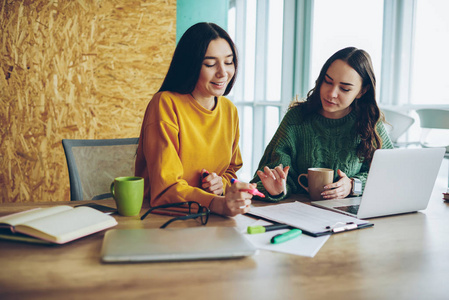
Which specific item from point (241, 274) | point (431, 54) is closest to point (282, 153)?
point (241, 274)

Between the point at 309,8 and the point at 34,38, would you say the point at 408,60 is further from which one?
the point at 34,38

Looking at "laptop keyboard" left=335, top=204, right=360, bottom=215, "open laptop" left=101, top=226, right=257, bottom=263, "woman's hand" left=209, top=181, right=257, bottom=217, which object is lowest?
"laptop keyboard" left=335, top=204, right=360, bottom=215

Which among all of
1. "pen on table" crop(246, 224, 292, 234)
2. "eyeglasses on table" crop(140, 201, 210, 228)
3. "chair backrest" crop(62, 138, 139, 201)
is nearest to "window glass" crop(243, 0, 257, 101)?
"chair backrest" crop(62, 138, 139, 201)

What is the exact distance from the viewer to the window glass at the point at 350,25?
3.73 metres

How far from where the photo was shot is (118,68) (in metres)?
2.89

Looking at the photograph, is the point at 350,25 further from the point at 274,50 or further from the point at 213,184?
the point at 213,184

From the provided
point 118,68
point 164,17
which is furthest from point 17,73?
point 164,17

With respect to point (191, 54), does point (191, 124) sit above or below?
below

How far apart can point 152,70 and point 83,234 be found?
230 centimetres

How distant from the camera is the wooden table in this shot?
619mm

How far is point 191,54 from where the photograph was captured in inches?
53.6

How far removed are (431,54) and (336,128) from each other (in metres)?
2.38

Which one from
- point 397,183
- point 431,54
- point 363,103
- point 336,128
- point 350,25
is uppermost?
point 350,25

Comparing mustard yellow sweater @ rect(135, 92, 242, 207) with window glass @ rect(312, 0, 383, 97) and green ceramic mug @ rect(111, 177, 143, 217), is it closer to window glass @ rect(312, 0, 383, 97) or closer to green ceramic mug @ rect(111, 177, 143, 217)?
green ceramic mug @ rect(111, 177, 143, 217)
